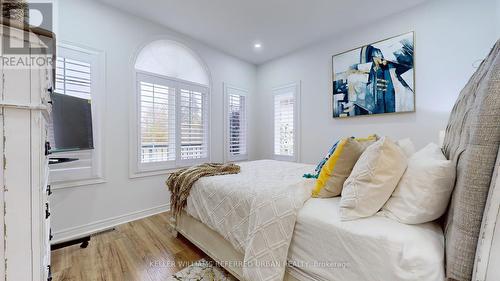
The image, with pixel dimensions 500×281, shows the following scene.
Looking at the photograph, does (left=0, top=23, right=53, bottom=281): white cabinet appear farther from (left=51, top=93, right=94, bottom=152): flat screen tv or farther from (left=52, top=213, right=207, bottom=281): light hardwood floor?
(left=51, top=93, right=94, bottom=152): flat screen tv

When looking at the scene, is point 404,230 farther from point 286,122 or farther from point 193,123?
point 286,122

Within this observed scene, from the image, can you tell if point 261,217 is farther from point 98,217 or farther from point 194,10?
point 194,10

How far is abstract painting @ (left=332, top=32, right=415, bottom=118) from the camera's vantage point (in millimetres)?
2639

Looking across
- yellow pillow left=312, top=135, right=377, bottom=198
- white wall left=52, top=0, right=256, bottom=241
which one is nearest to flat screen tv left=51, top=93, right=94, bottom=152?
white wall left=52, top=0, right=256, bottom=241

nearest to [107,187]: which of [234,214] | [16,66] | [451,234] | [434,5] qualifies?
[234,214]

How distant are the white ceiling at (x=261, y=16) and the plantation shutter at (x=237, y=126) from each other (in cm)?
112

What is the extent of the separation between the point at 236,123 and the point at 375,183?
11.2 feet

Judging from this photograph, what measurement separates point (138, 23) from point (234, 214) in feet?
9.69

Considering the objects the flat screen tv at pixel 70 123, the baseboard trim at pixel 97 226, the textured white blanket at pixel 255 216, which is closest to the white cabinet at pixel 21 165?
the textured white blanket at pixel 255 216

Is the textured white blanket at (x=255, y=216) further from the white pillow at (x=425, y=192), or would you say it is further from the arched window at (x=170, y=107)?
the arched window at (x=170, y=107)

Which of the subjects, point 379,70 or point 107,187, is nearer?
point 107,187

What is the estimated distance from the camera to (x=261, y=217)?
50.8 inches

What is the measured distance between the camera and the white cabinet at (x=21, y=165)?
709mm

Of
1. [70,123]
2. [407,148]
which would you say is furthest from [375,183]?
[70,123]
